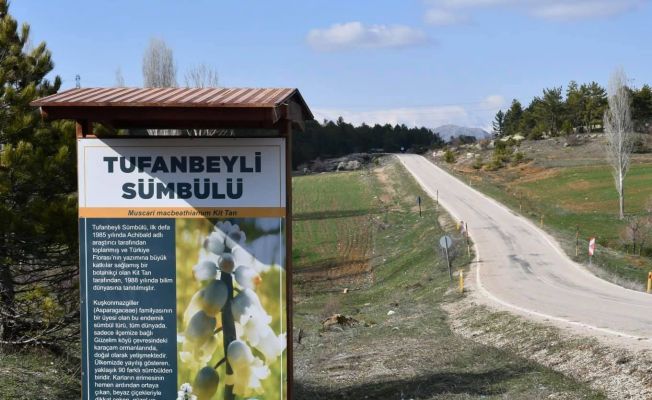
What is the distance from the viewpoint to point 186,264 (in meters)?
7.64

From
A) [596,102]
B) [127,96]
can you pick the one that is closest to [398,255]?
[127,96]

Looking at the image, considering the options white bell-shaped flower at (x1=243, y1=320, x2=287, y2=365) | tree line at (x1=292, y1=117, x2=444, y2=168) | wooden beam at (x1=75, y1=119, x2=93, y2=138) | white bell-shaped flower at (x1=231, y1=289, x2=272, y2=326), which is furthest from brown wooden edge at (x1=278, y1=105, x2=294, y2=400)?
tree line at (x1=292, y1=117, x2=444, y2=168)

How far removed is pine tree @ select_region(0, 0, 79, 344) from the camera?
10.2m

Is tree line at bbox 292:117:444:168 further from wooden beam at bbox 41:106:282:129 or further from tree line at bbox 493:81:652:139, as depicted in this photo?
wooden beam at bbox 41:106:282:129

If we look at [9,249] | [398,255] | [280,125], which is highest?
[280,125]

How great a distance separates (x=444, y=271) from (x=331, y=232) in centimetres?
1897

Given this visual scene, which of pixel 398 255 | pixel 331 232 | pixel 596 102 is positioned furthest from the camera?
pixel 596 102

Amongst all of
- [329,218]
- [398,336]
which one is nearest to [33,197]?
[398,336]

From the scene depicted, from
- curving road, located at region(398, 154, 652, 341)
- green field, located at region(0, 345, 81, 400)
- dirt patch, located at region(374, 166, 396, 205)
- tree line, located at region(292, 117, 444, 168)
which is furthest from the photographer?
tree line, located at region(292, 117, 444, 168)

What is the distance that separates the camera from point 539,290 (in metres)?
23.2

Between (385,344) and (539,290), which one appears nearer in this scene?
(385,344)

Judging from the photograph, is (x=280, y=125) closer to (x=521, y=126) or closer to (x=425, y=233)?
(x=425, y=233)

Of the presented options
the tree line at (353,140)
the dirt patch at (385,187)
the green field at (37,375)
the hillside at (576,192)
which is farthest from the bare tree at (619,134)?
the tree line at (353,140)

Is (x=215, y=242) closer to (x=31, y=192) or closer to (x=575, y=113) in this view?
(x=31, y=192)
